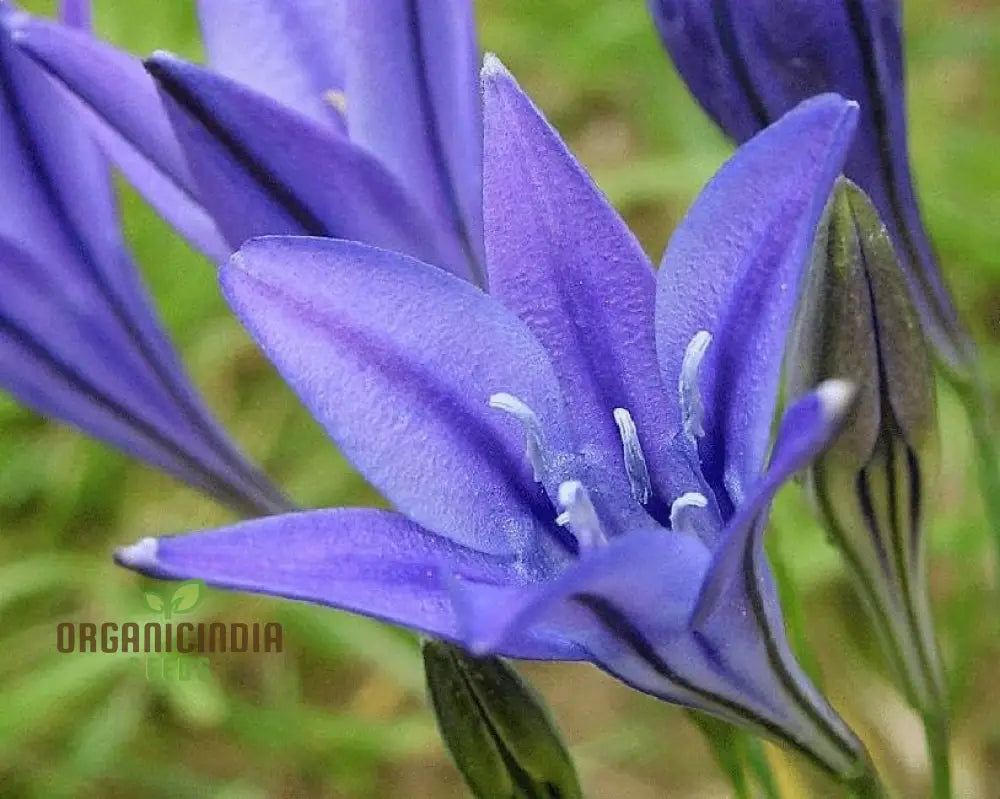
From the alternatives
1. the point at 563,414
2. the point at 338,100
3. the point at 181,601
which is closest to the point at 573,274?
the point at 563,414

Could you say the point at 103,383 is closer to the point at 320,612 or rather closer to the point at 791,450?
the point at 791,450

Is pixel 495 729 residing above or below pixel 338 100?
below

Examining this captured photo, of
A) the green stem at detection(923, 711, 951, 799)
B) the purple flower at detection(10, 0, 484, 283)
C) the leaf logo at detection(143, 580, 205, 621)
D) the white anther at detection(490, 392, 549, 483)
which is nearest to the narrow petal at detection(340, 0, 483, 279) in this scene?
the purple flower at detection(10, 0, 484, 283)

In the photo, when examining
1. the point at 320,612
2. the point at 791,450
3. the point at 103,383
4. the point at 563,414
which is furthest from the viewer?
the point at 320,612

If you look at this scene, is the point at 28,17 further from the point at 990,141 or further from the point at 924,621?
the point at 990,141

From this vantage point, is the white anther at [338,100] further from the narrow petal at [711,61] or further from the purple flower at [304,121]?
the narrow petal at [711,61]

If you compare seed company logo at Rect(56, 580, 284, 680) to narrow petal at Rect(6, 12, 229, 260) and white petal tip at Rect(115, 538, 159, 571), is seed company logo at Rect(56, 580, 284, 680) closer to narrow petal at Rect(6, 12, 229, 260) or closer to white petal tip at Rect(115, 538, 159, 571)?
narrow petal at Rect(6, 12, 229, 260)
